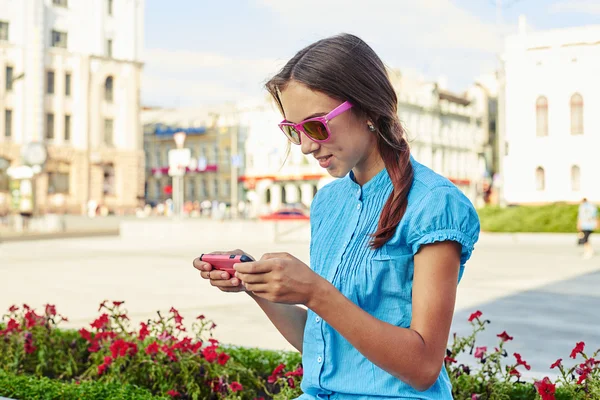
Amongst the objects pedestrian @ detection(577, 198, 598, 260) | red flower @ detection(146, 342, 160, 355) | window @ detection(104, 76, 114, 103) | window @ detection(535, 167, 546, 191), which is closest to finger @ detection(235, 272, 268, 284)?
red flower @ detection(146, 342, 160, 355)

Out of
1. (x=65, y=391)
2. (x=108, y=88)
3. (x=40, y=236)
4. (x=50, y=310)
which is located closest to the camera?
(x=65, y=391)

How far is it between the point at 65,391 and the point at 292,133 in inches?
105

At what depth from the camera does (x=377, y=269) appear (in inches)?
73.9

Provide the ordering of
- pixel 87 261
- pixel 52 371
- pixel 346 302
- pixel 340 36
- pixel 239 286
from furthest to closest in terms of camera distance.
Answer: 1. pixel 87 261
2. pixel 52 371
3. pixel 340 36
4. pixel 239 286
5. pixel 346 302

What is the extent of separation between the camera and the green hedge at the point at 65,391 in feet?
13.3

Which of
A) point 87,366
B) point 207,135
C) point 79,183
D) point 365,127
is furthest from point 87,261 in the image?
point 207,135

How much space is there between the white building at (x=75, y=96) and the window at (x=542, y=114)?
30014 mm

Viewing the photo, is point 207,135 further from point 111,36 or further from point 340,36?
point 340,36

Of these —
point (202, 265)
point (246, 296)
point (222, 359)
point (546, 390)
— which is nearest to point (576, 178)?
point (246, 296)

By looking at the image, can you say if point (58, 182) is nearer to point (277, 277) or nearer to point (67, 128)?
point (67, 128)

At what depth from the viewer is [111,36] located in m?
59.4

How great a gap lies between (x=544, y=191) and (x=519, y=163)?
216cm

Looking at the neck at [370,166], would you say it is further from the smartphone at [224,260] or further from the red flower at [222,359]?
the red flower at [222,359]

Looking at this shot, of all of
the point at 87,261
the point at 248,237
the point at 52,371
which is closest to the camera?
the point at 52,371
